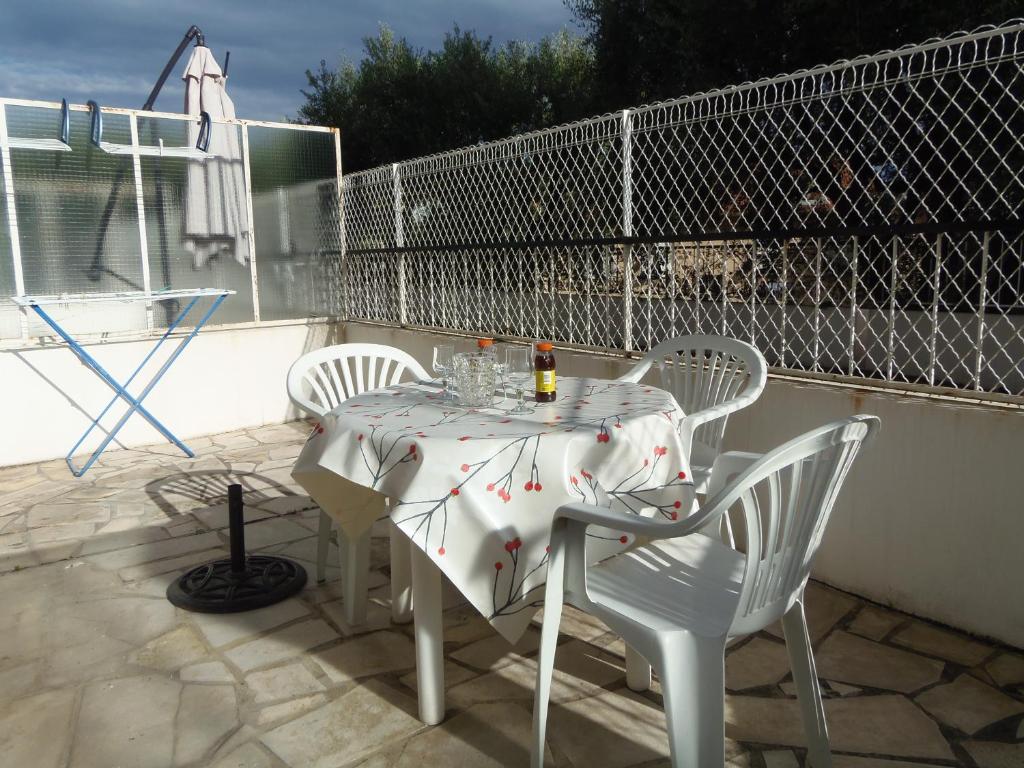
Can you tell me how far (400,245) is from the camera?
18.0 ft

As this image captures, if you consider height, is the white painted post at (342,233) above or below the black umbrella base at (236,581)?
above

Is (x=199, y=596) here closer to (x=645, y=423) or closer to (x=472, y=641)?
(x=472, y=641)

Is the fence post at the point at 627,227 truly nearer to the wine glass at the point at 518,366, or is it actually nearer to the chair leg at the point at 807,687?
the wine glass at the point at 518,366

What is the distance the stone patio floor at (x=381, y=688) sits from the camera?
189 cm

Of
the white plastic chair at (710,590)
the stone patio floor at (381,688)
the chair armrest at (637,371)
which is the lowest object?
the stone patio floor at (381,688)

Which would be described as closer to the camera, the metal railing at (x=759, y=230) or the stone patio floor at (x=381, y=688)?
the stone patio floor at (x=381, y=688)

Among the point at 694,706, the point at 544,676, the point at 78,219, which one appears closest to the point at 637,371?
the point at 544,676

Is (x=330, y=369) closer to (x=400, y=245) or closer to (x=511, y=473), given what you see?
(x=511, y=473)

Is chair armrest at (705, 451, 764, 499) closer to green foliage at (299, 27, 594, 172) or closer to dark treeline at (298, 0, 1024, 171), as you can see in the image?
dark treeline at (298, 0, 1024, 171)

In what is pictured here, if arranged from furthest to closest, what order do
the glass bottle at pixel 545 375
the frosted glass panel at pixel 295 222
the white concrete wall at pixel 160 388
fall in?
the frosted glass panel at pixel 295 222 → the white concrete wall at pixel 160 388 → the glass bottle at pixel 545 375

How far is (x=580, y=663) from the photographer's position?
2.31 metres

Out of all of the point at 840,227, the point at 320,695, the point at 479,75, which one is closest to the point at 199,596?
the point at 320,695

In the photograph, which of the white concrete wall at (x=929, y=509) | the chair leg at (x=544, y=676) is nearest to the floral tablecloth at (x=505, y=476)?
the chair leg at (x=544, y=676)

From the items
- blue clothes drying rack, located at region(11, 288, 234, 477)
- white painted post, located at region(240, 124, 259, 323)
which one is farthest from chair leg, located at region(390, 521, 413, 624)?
white painted post, located at region(240, 124, 259, 323)
